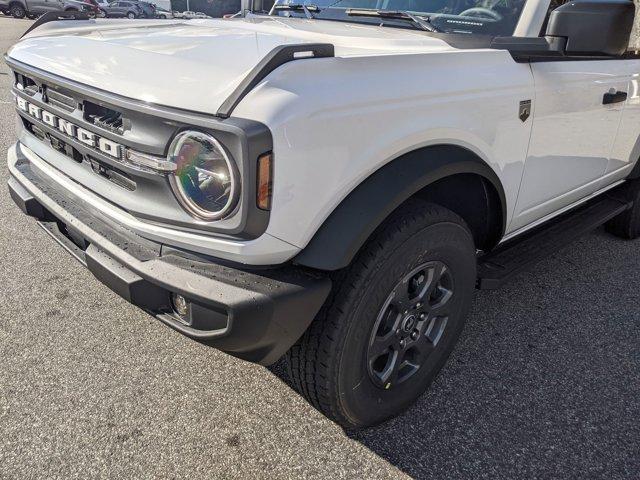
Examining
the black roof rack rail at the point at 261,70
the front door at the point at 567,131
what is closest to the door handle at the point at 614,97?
the front door at the point at 567,131

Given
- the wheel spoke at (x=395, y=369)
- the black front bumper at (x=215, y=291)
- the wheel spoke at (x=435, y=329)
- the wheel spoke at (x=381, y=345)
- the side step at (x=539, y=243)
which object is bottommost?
the wheel spoke at (x=395, y=369)

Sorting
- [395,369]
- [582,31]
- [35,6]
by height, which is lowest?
[35,6]

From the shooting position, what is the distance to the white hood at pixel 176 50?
1.56 metres

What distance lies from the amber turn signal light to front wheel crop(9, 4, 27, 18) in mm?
33713

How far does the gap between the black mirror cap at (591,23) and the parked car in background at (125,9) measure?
3536 cm

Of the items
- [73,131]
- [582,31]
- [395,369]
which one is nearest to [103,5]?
[73,131]

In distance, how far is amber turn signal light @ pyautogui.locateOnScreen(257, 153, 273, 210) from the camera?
1452 mm

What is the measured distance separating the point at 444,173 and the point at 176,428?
1419 millimetres

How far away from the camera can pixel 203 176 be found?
1.54 meters

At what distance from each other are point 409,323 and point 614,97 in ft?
5.78

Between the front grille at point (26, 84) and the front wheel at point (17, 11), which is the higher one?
the front grille at point (26, 84)

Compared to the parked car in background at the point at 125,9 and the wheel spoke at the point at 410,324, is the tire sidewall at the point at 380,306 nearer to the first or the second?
the wheel spoke at the point at 410,324

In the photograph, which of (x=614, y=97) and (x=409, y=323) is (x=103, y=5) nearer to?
(x=614, y=97)

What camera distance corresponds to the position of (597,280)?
137 inches
